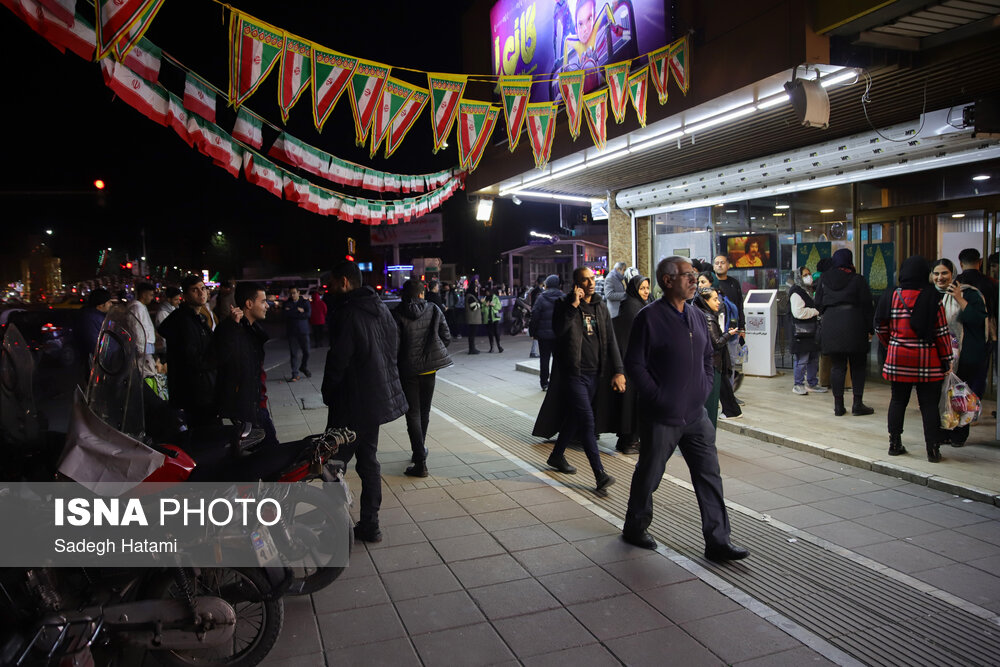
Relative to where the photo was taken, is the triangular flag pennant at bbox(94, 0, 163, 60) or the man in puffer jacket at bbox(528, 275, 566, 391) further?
the man in puffer jacket at bbox(528, 275, 566, 391)

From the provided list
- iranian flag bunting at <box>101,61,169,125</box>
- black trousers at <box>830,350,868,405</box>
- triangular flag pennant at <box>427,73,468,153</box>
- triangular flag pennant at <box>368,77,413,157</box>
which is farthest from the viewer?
black trousers at <box>830,350,868,405</box>

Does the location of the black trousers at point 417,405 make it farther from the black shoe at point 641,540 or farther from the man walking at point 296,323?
the man walking at point 296,323

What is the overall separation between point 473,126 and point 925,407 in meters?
6.34

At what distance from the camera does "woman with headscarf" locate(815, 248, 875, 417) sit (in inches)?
322

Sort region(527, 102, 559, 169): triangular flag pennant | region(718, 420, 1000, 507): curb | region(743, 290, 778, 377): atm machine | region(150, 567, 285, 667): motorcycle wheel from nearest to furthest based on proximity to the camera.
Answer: region(150, 567, 285, 667): motorcycle wheel < region(718, 420, 1000, 507): curb < region(527, 102, 559, 169): triangular flag pennant < region(743, 290, 778, 377): atm machine

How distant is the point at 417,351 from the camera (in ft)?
20.4

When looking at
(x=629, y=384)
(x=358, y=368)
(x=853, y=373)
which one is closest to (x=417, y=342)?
(x=358, y=368)

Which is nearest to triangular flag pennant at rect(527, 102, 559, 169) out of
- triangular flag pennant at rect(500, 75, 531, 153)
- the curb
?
triangular flag pennant at rect(500, 75, 531, 153)

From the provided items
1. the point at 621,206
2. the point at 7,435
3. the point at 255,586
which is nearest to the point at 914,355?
the point at 255,586

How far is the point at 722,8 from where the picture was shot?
8.29 m

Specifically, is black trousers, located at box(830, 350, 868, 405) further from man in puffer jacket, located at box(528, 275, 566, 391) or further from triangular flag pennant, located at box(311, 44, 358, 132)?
triangular flag pennant, located at box(311, 44, 358, 132)

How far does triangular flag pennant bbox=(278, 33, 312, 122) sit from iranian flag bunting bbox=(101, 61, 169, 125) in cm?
134

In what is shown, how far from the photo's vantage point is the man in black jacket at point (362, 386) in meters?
4.74

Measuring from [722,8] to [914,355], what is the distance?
501cm
